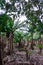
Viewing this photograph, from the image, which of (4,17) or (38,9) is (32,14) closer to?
(38,9)

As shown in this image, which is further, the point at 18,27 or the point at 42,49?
the point at 18,27

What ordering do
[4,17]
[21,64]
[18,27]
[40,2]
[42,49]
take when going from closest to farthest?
[40,2], [21,64], [4,17], [42,49], [18,27]

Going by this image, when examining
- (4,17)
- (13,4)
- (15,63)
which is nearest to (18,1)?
(13,4)

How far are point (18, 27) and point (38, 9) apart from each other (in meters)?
5.56

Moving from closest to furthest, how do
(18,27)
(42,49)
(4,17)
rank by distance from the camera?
(4,17)
(42,49)
(18,27)

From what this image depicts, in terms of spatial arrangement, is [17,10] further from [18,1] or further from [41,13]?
[41,13]

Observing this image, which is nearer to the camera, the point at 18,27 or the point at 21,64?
the point at 21,64

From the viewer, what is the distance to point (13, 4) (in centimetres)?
495

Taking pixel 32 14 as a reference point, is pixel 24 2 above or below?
above

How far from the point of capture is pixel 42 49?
27.6ft

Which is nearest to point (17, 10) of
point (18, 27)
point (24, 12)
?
point (24, 12)

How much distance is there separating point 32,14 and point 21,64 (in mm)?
1413

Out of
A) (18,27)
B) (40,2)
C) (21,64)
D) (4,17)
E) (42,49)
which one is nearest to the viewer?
(40,2)

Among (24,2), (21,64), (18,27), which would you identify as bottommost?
(21,64)
